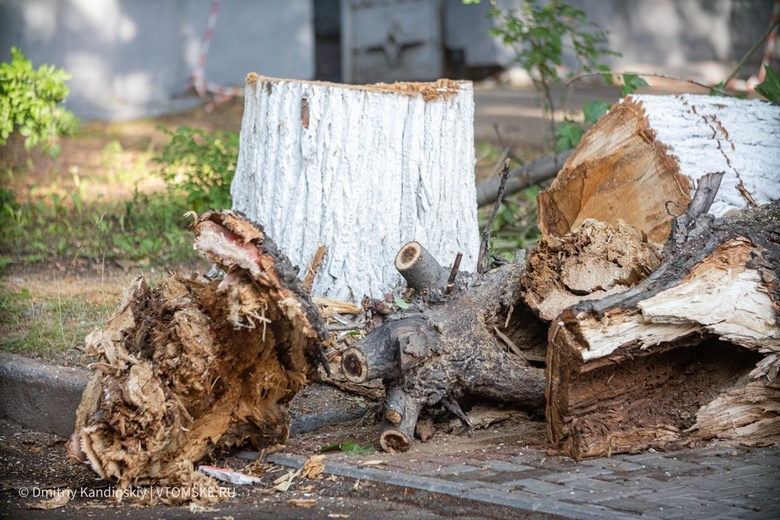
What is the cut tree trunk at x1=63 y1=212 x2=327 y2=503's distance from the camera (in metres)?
2.65

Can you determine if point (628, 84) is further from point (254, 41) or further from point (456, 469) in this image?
point (254, 41)

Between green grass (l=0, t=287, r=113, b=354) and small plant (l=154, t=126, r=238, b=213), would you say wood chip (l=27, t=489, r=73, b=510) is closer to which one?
green grass (l=0, t=287, r=113, b=354)

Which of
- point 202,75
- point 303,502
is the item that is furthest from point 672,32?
point 303,502

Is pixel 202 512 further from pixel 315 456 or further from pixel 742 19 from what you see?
pixel 742 19

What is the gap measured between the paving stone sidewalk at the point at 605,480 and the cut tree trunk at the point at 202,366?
241 millimetres

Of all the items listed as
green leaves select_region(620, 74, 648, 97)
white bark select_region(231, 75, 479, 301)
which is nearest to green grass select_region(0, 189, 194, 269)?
white bark select_region(231, 75, 479, 301)

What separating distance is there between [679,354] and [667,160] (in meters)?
1.16

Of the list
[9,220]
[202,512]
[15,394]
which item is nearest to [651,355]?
[202,512]

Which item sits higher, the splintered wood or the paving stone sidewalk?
the splintered wood

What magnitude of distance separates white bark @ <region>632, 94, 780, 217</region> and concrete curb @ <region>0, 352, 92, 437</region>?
8.94ft

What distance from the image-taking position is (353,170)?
3.87 meters

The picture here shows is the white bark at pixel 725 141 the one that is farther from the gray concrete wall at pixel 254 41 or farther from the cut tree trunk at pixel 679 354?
the gray concrete wall at pixel 254 41

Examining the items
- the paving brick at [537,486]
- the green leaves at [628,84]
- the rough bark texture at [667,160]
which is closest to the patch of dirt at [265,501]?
the paving brick at [537,486]

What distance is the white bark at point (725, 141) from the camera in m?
3.82
